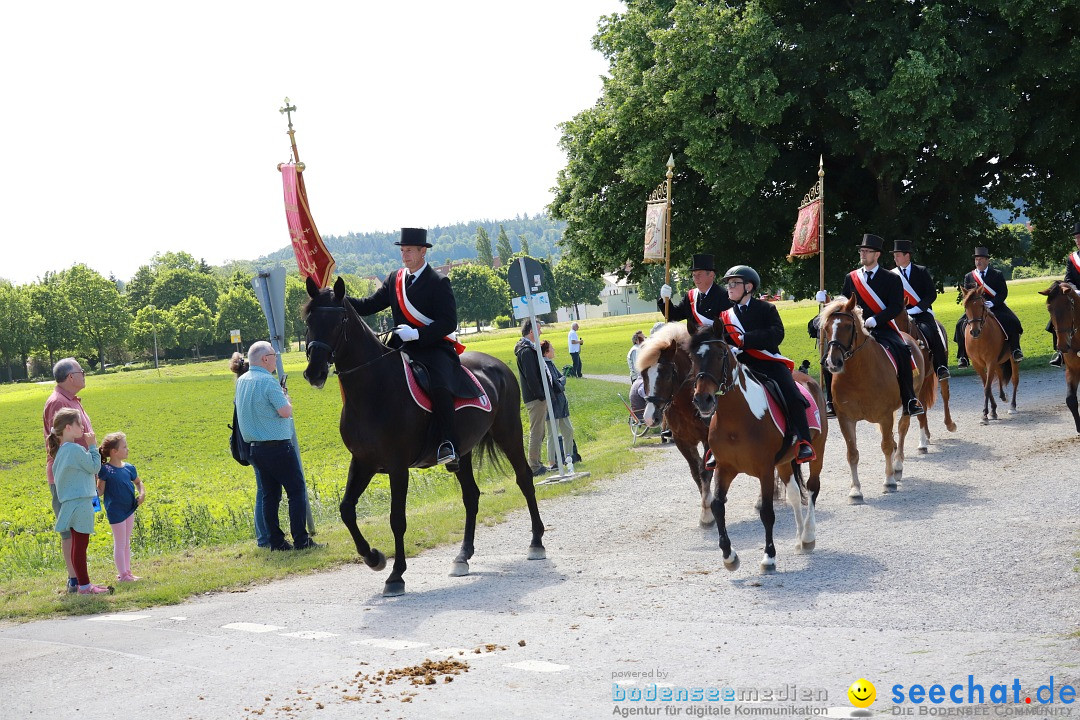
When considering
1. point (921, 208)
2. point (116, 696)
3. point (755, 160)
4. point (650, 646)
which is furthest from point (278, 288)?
point (921, 208)

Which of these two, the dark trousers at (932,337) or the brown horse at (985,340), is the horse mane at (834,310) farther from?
the brown horse at (985,340)

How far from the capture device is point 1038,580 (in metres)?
7.91

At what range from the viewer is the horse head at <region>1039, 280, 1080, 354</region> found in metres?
16.0

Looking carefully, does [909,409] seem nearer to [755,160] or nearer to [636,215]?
[755,160]

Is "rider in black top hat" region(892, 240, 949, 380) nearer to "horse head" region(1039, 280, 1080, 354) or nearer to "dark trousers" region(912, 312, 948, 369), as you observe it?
"dark trousers" region(912, 312, 948, 369)

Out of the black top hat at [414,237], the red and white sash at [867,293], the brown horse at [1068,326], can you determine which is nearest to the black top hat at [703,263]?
the black top hat at [414,237]

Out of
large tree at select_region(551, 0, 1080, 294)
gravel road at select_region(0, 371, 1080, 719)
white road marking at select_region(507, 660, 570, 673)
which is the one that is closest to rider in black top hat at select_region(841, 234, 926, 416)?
gravel road at select_region(0, 371, 1080, 719)

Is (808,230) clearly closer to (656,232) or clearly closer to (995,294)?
(656,232)

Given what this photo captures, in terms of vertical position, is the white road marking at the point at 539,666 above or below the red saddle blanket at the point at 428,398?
below

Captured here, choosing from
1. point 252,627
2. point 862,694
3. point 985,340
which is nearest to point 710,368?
point 862,694

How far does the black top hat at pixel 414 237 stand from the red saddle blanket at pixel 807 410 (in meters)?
3.94

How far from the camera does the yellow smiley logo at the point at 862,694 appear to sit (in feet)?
17.9

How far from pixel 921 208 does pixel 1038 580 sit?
69.7 feet

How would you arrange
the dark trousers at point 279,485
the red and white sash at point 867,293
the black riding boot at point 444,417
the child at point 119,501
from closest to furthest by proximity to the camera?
the black riding boot at point 444,417
the child at point 119,501
the dark trousers at point 279,485
the red and white sash at point 867,293
